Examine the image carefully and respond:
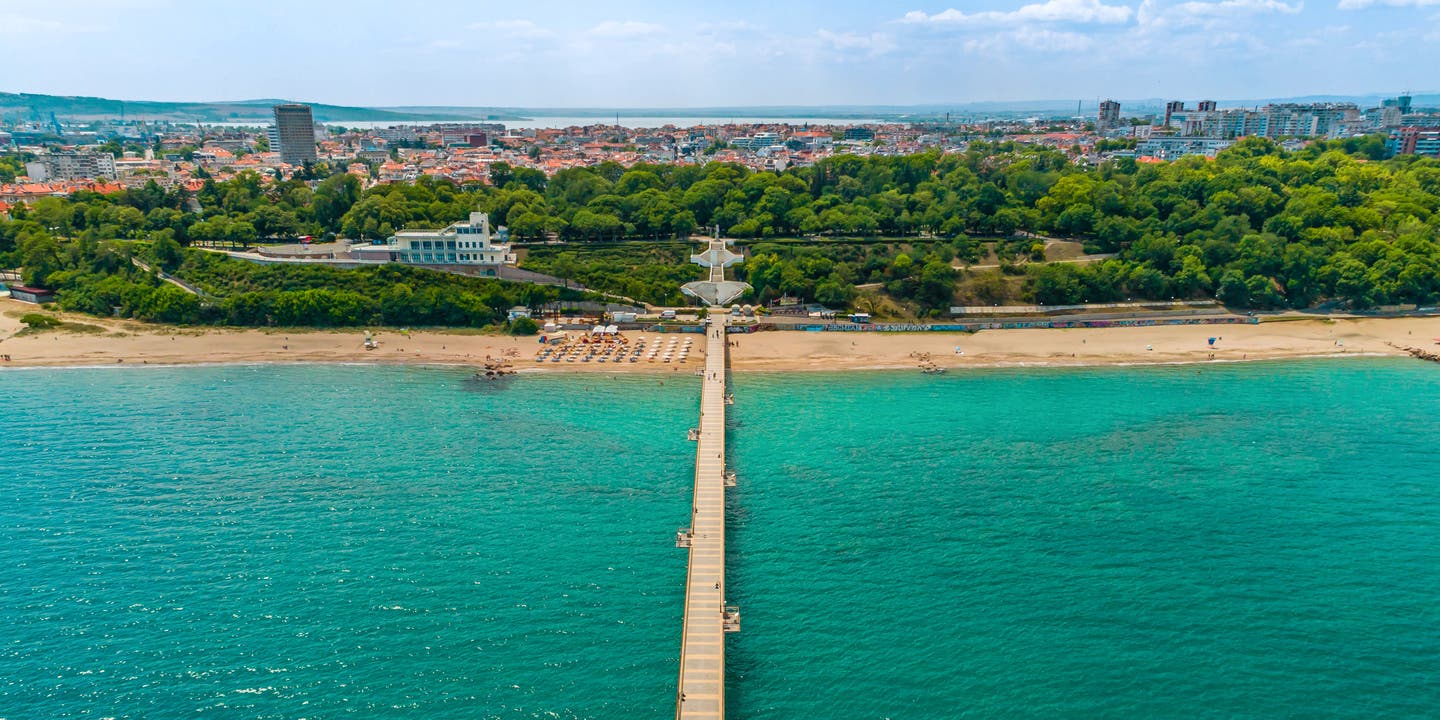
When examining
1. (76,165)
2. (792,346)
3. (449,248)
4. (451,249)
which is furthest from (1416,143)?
(76,165)

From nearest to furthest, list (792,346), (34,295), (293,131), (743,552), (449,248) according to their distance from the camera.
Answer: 1. (743,552)
2. (792,346)
3. (34,295)
4. (449,248)
5. (293,131)

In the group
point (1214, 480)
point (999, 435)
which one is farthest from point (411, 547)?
point (1214, 480)

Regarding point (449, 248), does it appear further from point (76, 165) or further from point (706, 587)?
point (76, 165)

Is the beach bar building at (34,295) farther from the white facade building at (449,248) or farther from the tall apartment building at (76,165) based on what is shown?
the tall apartment building at (76,165)

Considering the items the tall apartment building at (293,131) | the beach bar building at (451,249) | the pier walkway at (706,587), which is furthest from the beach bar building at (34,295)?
the tall apartment building at (293,131)

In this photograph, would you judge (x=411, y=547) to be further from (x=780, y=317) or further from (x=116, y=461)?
(x=780, y=317)

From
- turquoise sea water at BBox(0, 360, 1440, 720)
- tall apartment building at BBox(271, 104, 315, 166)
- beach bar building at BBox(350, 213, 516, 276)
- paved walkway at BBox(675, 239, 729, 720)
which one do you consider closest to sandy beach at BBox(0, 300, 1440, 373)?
turquoise sea water at BBox(0, 360, 1440, 720)
